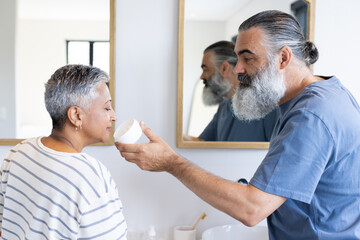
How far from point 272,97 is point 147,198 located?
826 mm

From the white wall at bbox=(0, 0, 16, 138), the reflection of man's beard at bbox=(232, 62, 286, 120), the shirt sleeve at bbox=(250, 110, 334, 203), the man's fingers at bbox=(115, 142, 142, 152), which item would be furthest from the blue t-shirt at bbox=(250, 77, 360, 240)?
the white wall at bbox=(0, 0, 16, 138)

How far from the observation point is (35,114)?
166cm

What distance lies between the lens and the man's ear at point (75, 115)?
110 centimetres

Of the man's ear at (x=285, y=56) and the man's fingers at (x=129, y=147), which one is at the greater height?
the man's ear at (x=285, y=56)

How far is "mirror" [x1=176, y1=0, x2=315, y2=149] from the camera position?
1.68m

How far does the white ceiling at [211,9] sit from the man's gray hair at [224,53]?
0.39 feet

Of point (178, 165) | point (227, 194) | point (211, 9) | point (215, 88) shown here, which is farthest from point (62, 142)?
point (211, 9)

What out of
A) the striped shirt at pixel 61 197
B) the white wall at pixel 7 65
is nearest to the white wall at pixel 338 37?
the striped shirt at pixel 61 197

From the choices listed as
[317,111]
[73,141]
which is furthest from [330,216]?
[73,141]

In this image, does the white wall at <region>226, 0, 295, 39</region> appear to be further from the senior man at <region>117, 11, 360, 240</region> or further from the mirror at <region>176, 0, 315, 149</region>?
the senior man at <region>117, 11, 360, 240</region>

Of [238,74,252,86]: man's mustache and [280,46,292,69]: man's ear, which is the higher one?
[280,46,292,69]: man's ear

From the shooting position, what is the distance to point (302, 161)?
97 centimetres

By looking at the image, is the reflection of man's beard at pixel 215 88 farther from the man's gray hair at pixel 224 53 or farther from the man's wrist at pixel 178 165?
the man's wrist at pixel 178 165

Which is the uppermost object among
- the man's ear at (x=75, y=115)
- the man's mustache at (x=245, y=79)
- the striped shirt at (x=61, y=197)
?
the man's mustache at (x=245, y=79)
